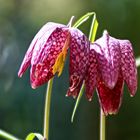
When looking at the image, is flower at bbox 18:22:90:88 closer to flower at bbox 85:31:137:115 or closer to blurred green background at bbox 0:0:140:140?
flower at bbox 85:31:137:115

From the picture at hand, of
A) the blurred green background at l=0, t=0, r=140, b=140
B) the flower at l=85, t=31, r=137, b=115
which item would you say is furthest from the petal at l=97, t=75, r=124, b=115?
the blurred green background at l=0, t=0, r=140, b=140

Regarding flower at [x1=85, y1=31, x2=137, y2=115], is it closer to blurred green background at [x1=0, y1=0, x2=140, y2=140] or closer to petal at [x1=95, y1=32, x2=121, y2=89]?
petal at [x1=95, y1=32, x2=121, y2=89]

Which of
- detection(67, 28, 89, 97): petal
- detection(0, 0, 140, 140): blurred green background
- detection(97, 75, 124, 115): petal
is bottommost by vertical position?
detection(0, 0, 140, 140): blurred green background

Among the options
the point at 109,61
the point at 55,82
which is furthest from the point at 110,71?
the point at 55,82

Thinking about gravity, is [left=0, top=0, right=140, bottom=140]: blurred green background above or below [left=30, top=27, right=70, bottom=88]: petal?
below

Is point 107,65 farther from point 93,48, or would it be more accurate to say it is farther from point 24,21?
point 24,21

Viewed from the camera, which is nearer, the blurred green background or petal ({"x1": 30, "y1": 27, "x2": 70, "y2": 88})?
petal ({"x1": 30, "y1": 27, "x2": 70, "y2": 88})

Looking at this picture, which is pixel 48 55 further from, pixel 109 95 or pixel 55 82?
pixel 55 82
